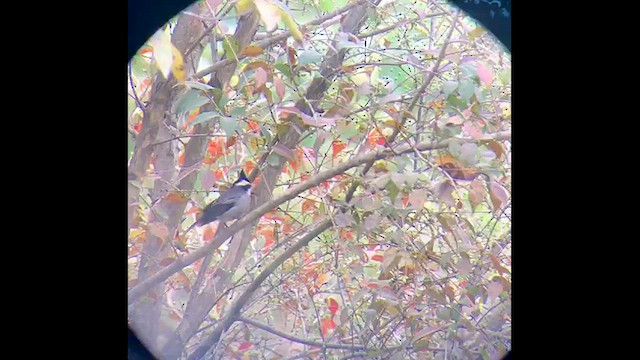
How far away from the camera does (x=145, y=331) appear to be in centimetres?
158

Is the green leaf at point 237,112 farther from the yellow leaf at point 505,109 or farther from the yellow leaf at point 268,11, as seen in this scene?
the yellow leaf at point 505,109

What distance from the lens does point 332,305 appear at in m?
1.76

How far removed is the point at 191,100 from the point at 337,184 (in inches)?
16.3

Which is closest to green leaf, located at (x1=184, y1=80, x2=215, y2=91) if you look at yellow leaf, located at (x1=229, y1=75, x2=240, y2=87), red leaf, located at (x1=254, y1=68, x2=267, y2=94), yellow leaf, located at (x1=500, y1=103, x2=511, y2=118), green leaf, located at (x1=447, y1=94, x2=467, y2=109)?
red leaf, located at (x1=254, y1=68, x2=267, y2=94)

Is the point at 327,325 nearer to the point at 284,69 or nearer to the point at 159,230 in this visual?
the point at 159,230

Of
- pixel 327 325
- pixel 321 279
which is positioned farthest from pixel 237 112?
pixel 327 325

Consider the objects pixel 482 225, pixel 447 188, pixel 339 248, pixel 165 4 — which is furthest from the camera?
pixel 482 225

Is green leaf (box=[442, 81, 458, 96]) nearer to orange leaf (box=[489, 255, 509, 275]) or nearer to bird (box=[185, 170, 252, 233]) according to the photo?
orange leaf (box=[489, 255, 509, 275])

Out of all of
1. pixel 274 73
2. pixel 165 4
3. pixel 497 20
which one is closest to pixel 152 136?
pixel 274 73

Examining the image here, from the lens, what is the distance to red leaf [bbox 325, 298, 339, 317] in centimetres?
175

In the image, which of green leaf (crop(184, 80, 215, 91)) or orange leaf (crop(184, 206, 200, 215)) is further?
orange leaf (crop(184, 206, 200, 215))

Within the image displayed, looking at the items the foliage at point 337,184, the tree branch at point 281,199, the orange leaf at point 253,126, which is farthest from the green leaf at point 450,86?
the orange leaf at point 253,126

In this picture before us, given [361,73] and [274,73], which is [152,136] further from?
[361,73]

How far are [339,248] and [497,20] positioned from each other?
0.74 m
